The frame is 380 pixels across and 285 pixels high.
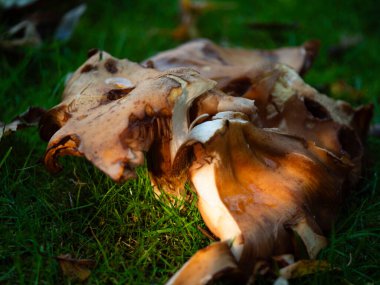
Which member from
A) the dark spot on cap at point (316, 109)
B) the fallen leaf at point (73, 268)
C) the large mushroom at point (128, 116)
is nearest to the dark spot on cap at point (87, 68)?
the large mushroom at point (128, 116)

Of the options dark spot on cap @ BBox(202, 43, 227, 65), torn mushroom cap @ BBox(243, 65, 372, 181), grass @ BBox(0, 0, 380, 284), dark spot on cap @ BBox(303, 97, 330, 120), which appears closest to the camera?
grass @ BBox(0, 0, 380, 284)

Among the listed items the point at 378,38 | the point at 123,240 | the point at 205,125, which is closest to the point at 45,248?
the point at 123,240

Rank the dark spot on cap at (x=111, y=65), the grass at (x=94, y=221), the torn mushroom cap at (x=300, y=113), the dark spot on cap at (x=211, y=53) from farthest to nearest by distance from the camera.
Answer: the dark spot on cap at (x=211, y=53) → the torn mushroom cap at (x=300, y=113) → the dark spot on cap at (x=111, y=65) → the grass at (x=94, y=221)

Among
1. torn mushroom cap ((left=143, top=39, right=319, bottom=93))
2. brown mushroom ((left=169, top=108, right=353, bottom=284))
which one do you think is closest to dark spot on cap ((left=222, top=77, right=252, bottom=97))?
torn mushroom cap ((left=143, top=39, right=319, bottom=93))

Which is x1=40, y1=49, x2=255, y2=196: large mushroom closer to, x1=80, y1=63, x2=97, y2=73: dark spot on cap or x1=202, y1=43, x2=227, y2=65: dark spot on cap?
x1=80, y1=63, x2=97, y2=73: dark spot on cap

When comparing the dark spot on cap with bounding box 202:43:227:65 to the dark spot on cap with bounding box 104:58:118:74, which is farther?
the dark spot on cap with bounding box 202:43:227:65

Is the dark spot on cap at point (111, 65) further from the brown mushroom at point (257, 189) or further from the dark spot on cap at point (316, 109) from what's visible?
the dark spot on cap at point (316, 109)

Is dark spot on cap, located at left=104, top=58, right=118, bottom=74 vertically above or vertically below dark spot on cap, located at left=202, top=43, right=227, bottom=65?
above
